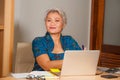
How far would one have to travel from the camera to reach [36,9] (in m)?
3.15

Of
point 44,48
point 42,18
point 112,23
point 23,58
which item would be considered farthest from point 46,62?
point 112,23

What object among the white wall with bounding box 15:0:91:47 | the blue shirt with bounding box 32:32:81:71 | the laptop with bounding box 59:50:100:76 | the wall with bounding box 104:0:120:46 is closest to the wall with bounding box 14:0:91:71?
the white wall with bounding box 15:0:91:47

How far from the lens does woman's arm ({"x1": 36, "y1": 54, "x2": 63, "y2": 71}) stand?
6.56ft

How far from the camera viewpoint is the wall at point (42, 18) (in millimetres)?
3002

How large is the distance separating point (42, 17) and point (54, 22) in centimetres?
109

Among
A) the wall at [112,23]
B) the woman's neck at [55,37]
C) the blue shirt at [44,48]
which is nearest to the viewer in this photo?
the blue shirt at [44,48]

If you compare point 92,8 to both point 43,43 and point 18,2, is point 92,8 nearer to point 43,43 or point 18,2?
point 18,2

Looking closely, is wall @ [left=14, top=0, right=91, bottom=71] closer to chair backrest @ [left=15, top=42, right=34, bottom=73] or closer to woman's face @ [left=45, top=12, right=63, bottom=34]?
chair backrest @ [left=15, top=42, right=34, bottom=73]

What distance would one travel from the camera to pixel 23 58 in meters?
→ 2.57

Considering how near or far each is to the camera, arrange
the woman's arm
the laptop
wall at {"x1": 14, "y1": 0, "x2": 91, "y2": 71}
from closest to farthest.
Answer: the laptop, the woman's arm, wall at {"x1": 14, "y1": 0, "x2": 91, "y2": 71}

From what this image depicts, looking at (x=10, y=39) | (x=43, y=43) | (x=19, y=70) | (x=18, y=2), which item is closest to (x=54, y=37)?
(x=43, y=43)

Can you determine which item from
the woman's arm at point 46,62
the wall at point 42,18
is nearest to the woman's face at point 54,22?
the woman's arm at point 46,62

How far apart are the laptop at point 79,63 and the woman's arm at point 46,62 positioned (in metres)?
0.22

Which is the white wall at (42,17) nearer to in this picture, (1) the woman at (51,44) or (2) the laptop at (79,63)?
(1) the woman at (51,44)
